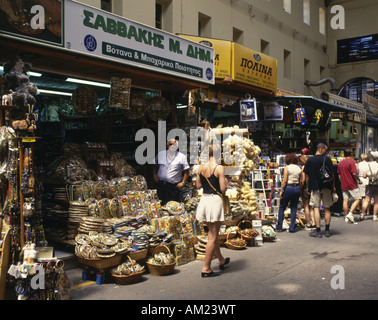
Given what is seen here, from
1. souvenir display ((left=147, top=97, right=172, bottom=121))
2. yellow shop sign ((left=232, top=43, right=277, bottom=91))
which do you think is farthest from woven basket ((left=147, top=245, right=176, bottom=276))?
yellow shop sign ((left=232, top=43, right=277, bottom=91))

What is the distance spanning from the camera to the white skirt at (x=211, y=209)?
6.55 metres

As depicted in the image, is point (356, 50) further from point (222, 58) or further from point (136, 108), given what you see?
point (136, 108)

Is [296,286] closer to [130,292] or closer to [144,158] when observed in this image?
[130,292]

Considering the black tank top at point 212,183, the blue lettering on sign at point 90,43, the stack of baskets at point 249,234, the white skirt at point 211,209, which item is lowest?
the stack of baskets at point 249,234

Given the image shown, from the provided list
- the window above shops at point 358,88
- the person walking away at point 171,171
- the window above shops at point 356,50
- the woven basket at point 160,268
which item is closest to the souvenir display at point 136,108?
the person walking away at point 171,171

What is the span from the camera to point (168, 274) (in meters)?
6.78

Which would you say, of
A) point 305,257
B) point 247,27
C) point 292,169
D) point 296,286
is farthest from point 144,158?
point 247,27

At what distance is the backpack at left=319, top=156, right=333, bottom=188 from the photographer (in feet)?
31.8

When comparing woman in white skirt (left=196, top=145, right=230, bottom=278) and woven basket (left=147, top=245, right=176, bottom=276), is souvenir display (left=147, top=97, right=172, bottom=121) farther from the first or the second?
woven basket (left=147, top=245, right=176, bottom=276)

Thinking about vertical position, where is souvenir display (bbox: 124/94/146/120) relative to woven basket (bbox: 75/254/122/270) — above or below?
above

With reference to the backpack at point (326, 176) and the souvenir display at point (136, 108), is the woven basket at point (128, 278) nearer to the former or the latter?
the souvenir display at point (136, 108)

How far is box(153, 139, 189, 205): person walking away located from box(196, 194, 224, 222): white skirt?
280 centimetres

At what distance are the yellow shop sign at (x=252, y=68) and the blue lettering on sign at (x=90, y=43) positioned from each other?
5.51m

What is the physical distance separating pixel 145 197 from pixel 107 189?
76cm
